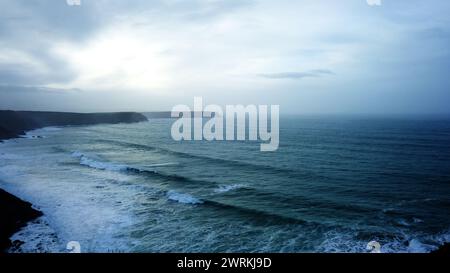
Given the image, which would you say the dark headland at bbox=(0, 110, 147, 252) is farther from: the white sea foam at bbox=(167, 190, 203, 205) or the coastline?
the white sea foam at bbox=(167, 190, 203, 205)


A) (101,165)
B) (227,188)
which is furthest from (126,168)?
(227,188)

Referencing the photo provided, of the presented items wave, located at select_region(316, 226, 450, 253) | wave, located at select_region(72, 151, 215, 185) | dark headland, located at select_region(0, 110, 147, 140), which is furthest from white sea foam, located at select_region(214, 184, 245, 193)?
dark headland, located at select_region(0, 110, 147, 140)

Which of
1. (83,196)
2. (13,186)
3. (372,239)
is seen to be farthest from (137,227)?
(13,186)

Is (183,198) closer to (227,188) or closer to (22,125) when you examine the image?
(227,188)

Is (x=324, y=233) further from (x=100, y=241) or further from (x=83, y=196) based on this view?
(x=83, y=196)

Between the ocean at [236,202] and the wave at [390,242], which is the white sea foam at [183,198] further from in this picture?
the wave at [390,242]

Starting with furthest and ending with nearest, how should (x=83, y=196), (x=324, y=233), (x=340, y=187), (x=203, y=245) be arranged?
(x=340, y=187)
(x=83, y=196)
(x=324, y=233)
(x=203, y=245)
